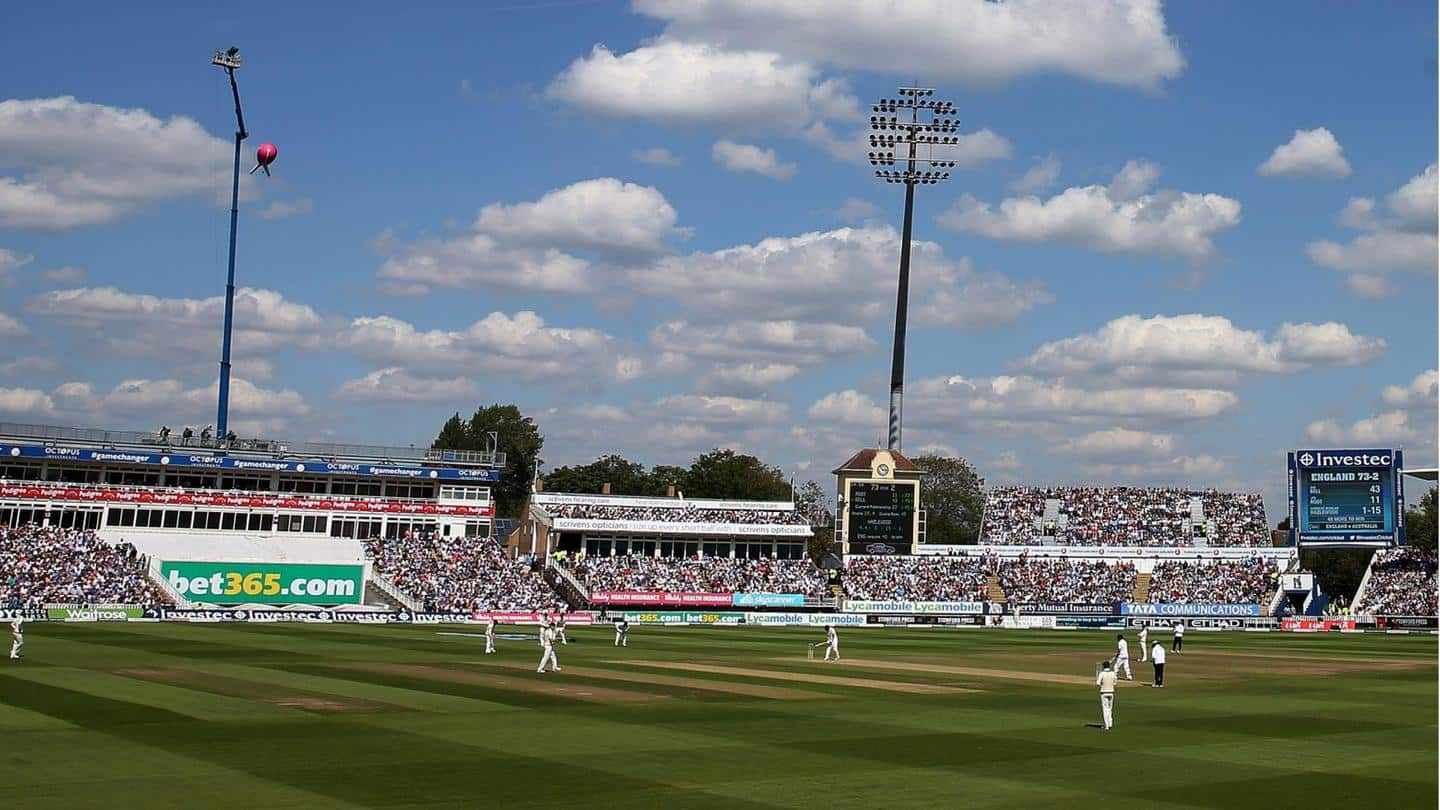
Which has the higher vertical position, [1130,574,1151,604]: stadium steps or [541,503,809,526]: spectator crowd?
[541,503,809,526]: spectator crowd

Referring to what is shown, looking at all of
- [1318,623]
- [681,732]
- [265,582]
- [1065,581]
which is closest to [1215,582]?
[1065,581]

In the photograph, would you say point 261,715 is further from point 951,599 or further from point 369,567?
point 951,599

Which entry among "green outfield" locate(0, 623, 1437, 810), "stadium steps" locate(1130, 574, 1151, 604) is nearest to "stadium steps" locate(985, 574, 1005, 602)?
"stadium steps" locate(1130, 574, 1151, 604)

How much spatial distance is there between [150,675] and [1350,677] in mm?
34823

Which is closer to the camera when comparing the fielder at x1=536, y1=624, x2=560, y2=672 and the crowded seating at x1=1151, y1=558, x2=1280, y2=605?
the fielder at x1=536, y1=624, x2=560, y2=672

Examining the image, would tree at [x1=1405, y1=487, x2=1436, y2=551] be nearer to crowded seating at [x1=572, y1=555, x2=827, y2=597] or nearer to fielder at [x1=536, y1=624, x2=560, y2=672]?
crowded seating at [x1=572, y1=555, x2=827, y2=597]

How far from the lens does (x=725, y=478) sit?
465 feet

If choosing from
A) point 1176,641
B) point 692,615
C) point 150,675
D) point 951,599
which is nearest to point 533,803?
point 150,675

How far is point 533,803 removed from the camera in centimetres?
1847

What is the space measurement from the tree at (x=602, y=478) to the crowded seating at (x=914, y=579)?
50351 millimetres

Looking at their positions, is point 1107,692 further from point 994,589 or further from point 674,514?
point 674,514

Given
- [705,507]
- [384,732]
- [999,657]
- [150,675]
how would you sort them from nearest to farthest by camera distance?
[384,732], [150,675], [999,657], [705,507]

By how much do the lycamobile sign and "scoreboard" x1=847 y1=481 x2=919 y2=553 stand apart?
34.2 meters

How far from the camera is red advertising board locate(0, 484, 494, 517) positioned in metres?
85.9
